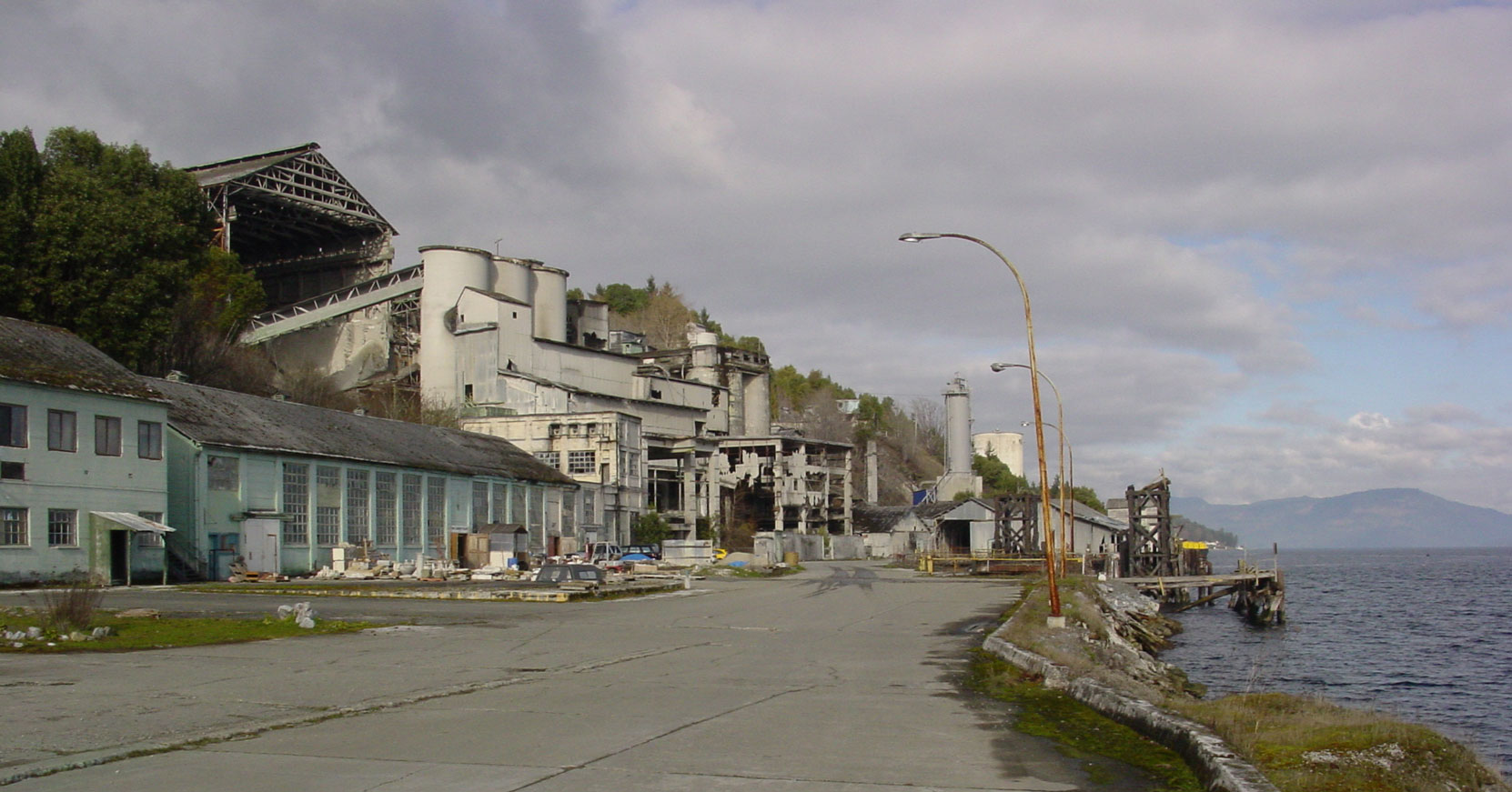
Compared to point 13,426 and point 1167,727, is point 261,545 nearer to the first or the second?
point 13,426

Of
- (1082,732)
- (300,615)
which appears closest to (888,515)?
(300,615)

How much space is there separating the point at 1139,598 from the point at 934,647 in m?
34.7

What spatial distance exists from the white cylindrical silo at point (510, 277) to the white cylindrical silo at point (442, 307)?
3592mm

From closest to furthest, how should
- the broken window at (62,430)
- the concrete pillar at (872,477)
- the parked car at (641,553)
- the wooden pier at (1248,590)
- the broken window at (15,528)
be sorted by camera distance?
1. the broken window at (15,528)
2. the broken window at (62,430)
3. the wooden pier at (1248,590)
4. the parked car at (641,553)
5. the concrete pillar at (872,477)

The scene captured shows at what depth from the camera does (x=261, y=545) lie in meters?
44.9

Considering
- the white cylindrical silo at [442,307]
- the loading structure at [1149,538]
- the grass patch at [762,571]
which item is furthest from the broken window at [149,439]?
the loading structure at [1149,538]

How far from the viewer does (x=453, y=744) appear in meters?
10.9

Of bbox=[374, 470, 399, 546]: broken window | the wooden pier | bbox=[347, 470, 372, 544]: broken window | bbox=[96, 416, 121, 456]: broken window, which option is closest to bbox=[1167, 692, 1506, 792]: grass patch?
bbox=[96, 416, 121, 456]: broken window

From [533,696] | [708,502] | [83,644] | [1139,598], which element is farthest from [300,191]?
[533,696]

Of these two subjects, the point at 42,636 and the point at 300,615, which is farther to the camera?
the point at 300,615

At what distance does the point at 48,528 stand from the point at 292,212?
53808mm

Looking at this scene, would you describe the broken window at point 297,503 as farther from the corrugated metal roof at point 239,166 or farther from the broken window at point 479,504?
the corrugated metal roof at point 239,166

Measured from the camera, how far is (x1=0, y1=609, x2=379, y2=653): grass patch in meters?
18.4

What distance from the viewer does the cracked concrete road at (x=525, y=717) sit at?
9594 millimetres
